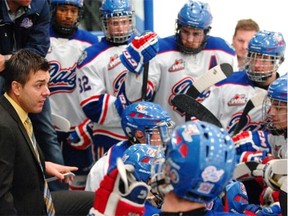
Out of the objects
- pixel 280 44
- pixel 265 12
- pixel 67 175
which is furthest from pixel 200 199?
pixel 265 12

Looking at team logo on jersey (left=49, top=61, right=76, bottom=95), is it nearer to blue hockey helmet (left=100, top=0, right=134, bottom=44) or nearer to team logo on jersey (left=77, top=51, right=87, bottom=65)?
team logo on jersey (left=77, top=51, right=87, bottom=65)

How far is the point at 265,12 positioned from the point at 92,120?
142cm

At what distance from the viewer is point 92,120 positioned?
2951 mm

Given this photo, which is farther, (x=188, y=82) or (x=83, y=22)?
(x=83, y=22)

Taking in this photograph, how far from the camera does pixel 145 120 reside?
8.07ft

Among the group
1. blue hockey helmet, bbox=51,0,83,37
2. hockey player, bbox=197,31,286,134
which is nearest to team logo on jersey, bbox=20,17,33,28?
blue hockey helmet, bbox=51,0,83,37

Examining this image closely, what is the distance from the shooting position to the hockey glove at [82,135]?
120 inches

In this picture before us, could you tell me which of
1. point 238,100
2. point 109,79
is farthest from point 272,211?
point 109,79

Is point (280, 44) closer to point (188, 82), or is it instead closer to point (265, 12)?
point (188, 82)

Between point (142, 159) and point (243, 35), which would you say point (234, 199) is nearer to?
point (142, 159)

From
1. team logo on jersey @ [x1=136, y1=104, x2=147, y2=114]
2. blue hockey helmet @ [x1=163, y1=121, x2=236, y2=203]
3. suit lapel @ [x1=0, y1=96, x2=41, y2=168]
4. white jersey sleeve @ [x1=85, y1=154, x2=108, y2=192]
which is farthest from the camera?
team logo on jersey @ [x1=136, y1=104, x2=147, y2=114]

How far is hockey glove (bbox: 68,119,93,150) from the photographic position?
305cm

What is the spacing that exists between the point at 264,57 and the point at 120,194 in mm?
1449

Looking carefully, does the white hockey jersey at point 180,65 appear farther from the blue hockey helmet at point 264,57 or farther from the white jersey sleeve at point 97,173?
the white jersey sleeve at point 97,173
